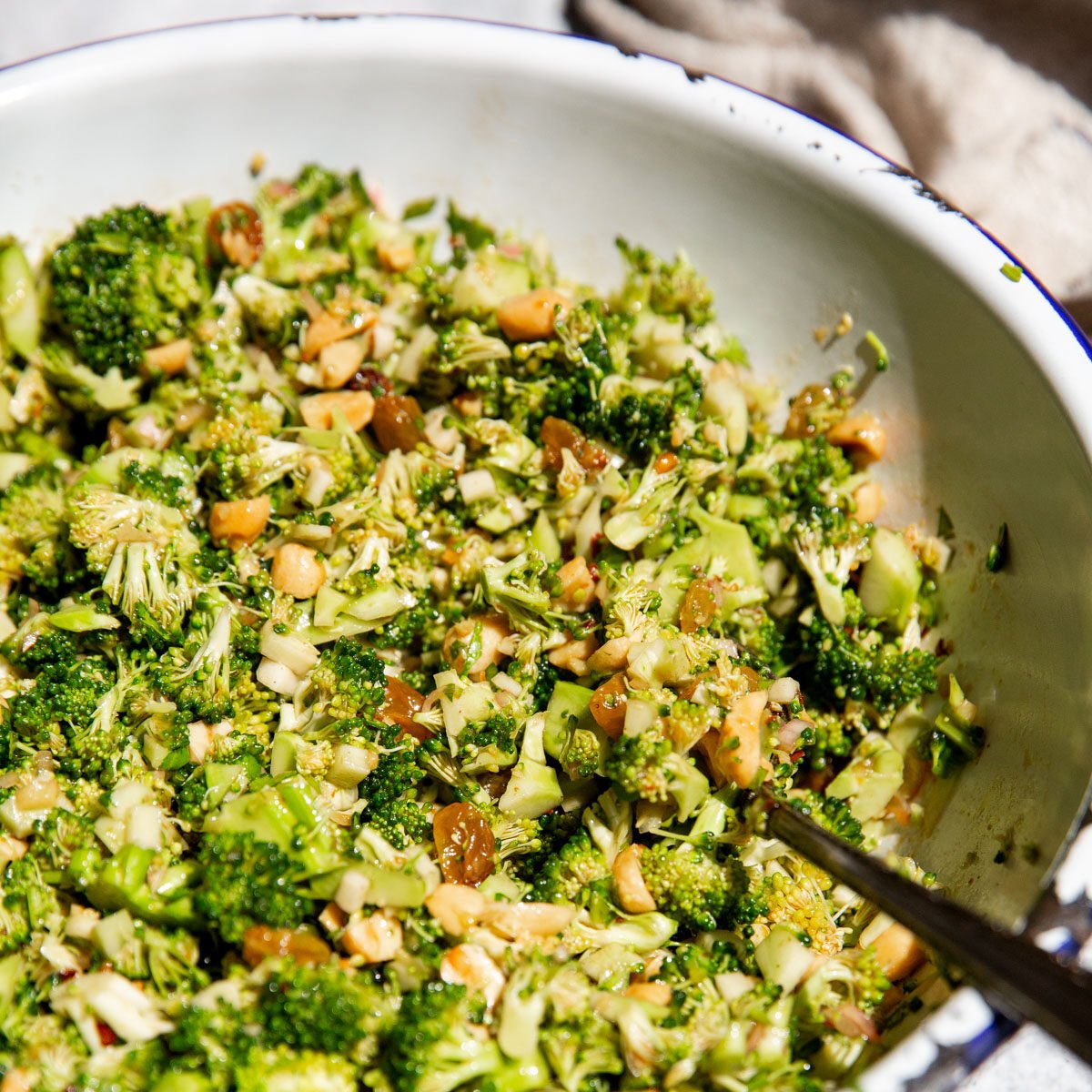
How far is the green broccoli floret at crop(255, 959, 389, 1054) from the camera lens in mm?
1782

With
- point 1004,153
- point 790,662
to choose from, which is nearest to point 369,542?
point 790,662

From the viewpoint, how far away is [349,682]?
218 centimetres

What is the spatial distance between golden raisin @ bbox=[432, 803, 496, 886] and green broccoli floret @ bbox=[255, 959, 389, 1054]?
0.32 m

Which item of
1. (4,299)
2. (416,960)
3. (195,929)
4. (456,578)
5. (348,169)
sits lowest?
(195,929)

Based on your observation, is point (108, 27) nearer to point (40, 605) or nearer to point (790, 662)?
point (40, 605)

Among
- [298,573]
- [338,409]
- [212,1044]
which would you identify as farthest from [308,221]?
[212,1044]

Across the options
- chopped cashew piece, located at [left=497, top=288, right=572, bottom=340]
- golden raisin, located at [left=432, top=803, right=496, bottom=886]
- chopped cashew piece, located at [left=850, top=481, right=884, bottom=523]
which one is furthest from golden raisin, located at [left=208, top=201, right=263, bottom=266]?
chopped cashew piece, located at [left=850, top=481, right=884, bottom=523]

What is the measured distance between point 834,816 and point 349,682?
1.11 metres

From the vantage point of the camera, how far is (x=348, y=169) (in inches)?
114

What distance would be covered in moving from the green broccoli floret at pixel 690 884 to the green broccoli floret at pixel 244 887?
71cm

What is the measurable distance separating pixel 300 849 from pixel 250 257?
1650 millimetres

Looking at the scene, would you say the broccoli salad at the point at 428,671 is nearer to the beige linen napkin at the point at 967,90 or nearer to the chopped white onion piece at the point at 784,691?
the chopped white onion piece at the point at 784,691

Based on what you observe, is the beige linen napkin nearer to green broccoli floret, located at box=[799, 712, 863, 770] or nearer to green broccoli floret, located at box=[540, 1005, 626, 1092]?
green broccoli floret, located at box=[799, 712, 863, 770]

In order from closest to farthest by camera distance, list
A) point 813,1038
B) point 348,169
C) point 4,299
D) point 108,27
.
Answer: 1. point 813,1038
2. point 4,299
3. point 348,169
4. point 108,27
